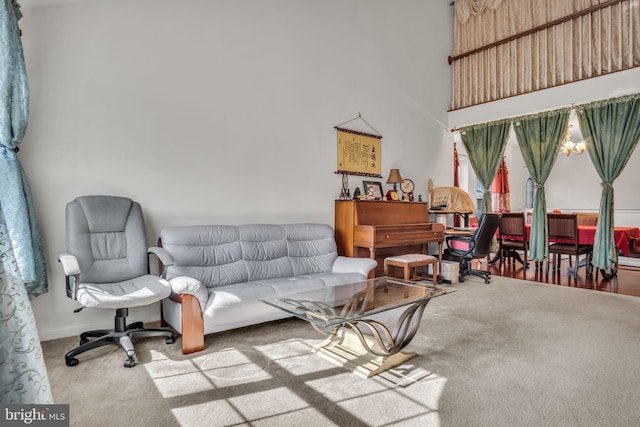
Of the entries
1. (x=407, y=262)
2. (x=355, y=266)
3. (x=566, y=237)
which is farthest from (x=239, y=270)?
(x=566, y=237)

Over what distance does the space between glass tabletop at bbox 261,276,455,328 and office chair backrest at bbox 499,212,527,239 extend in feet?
13.1

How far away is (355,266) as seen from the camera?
373 centimetres

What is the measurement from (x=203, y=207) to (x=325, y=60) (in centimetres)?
247

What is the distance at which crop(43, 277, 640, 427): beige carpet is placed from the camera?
5.82 ft

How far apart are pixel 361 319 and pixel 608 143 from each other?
4821mm

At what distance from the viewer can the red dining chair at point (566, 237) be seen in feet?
17.5

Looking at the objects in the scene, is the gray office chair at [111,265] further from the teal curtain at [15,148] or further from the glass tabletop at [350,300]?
the glass tabletop at [350,300]

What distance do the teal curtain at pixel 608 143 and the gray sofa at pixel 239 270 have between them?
3627 mm

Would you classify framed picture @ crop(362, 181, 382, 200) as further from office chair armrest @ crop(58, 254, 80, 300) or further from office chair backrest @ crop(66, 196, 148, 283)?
office chair armrest @ crop(58, 254, 80, 300)

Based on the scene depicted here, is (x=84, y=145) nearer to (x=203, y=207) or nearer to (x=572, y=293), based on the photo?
(x=203, y=207)

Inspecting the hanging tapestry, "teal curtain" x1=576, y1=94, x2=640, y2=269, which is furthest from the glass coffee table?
"teal curtain" x1=576, y1=94, x2=640, y2=269

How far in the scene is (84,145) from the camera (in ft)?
9.94

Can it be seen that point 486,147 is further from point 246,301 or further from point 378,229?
point 246,301

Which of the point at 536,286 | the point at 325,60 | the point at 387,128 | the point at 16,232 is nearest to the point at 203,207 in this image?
the point at 16,232
